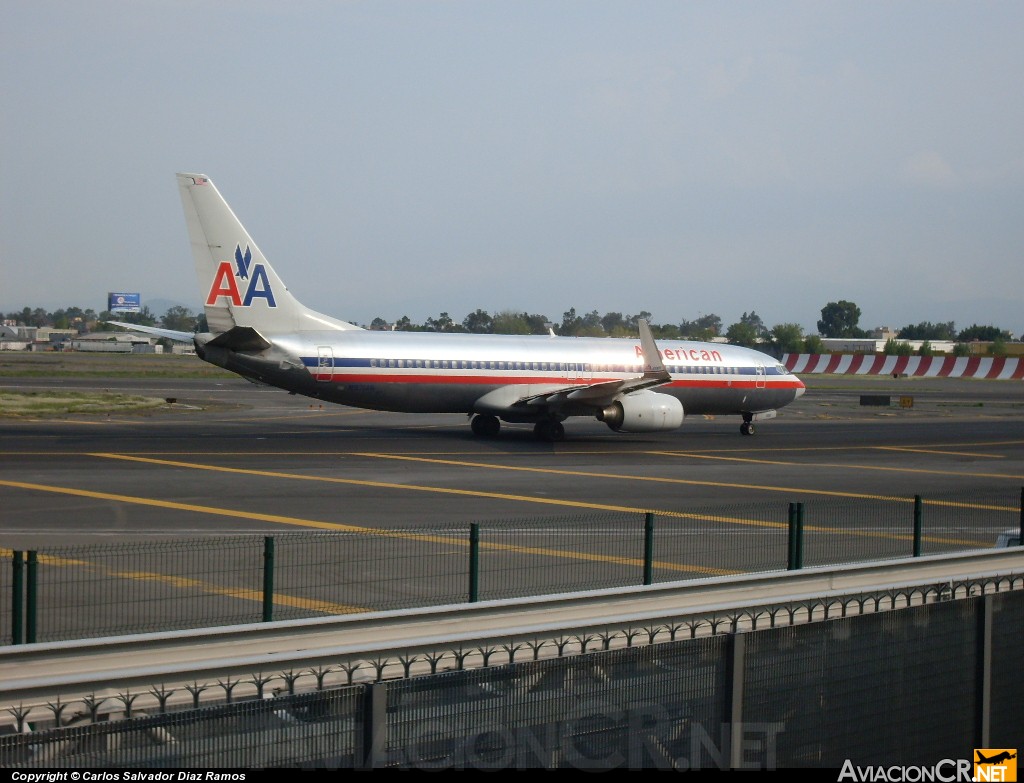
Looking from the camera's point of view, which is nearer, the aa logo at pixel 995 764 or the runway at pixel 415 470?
the aa logo at pixel 995 764

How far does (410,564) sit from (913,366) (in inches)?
3759

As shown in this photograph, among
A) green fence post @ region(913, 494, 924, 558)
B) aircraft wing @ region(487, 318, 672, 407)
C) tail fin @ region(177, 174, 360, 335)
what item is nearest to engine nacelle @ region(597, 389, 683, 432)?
aircraft wing @ region(487, 318, 672, 407)

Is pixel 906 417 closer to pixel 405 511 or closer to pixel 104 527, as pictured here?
pixel 405 511

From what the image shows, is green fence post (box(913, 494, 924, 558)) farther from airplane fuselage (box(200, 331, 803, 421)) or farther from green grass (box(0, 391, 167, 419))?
green grass (box(0, 391, 167, 419))

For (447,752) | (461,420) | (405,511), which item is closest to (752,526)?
(405,511)

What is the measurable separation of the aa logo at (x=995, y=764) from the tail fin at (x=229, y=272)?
2872 centimetres

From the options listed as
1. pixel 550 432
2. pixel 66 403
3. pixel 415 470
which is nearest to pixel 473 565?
pixel 415 470

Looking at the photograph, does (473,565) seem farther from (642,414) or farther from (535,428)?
(535,428)

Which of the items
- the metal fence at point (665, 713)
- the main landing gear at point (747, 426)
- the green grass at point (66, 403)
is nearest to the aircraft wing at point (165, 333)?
the green grass at point (66, 403)

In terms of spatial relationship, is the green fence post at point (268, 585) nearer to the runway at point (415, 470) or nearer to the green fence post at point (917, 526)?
the runway at point (415, 470)

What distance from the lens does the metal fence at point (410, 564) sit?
12.2 metres

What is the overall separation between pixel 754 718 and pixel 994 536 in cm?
1348

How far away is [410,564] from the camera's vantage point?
14969mm

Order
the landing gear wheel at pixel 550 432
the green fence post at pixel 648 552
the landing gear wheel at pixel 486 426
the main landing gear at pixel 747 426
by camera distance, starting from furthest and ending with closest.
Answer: the main landing gear at pixel 747 426
the landing gear wheel at pixel 486 426
the landing gear wheel at pixel 550 432
the green fence post at pixel 648 552
